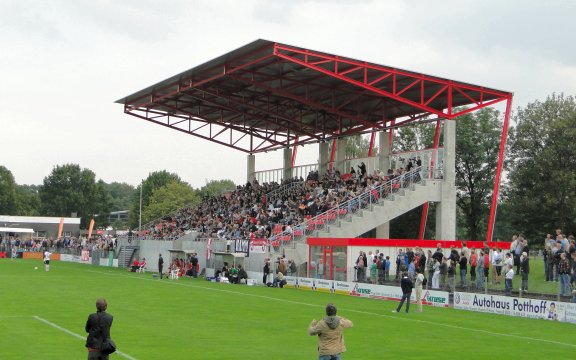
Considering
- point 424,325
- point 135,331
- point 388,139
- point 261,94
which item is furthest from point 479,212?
point 135,331

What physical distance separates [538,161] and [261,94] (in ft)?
81.4

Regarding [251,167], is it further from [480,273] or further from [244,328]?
[244,328]

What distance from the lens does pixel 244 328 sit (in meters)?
23.6

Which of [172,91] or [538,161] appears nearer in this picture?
[172,91]

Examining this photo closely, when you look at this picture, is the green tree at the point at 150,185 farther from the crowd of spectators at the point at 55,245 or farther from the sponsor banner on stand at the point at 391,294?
the sponsor banner on stand at the point at 391,294

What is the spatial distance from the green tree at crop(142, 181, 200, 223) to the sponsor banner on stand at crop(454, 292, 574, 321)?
4179 inches

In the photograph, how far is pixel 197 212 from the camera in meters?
73.2

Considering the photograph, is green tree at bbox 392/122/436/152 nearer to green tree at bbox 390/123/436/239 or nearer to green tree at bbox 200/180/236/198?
green tree at bbox 390/123/436/239

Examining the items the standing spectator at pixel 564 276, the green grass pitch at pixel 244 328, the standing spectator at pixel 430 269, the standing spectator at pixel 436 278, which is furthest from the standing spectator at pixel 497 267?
the standing spectator at pixel 564 276

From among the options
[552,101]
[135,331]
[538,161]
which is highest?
[552,101]

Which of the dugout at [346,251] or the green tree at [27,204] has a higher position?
the green tree at [27,204]

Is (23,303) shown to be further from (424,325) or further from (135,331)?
(424,325)

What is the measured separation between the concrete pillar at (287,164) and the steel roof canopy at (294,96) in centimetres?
70

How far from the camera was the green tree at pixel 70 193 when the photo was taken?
15200 cm
